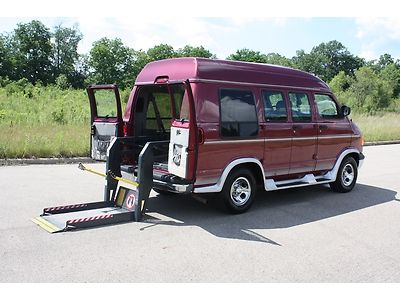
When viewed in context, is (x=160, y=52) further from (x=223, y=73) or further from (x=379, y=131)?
(x=223, y=73)

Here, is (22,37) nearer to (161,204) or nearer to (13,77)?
(13,77)

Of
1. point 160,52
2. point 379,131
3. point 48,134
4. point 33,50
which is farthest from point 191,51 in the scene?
point 48,134

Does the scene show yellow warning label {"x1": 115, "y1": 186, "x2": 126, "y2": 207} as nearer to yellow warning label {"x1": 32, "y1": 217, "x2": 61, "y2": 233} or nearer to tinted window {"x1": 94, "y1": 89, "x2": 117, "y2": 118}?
yellow warning label {"x1": 32, "y1": 217, "x2": 61, "y2": 233}

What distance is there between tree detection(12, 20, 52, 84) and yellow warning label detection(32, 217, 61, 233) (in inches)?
3273

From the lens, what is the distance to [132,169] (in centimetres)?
676

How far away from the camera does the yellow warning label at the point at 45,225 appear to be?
5.43 meters

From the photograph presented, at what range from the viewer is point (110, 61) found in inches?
3423

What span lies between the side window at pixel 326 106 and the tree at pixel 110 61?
78082mm

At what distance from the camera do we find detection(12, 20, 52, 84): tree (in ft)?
273

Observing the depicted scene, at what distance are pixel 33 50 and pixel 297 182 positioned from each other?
90.4 metres

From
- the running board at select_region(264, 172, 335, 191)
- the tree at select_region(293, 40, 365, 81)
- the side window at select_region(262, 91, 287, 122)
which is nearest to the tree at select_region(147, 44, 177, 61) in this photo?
the tree at select_region(293, 40, 365, 81)

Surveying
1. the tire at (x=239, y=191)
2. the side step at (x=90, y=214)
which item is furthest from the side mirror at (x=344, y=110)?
the side step at (x=90, y=214)

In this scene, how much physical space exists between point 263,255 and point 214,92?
2508mm

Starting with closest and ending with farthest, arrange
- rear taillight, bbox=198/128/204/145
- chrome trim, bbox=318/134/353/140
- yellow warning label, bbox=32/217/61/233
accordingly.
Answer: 1. yellow warning label, bbox=32/217/61/233
2. rear taillight, bbox=198/128/204/145
3. chrome trim, bbox=318/134/353/140
